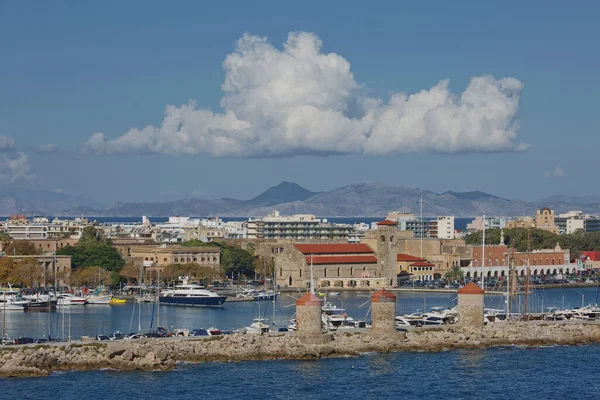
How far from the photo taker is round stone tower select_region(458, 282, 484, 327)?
51219 mm

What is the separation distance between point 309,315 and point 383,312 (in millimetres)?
3439

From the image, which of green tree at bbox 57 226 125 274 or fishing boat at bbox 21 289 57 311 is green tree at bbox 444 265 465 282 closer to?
green tree at bbox 57 226 125 274

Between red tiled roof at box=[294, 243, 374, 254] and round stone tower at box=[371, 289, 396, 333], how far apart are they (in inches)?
1635

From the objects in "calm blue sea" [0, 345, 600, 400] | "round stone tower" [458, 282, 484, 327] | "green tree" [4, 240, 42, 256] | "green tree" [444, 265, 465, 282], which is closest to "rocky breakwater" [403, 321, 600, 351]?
"round stone tower" [458, 282, 484, 327]

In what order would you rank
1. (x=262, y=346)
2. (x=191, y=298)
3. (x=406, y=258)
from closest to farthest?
(x=262, y=346), (x=191, y=298), (x=406, y=258)

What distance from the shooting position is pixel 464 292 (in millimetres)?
51312

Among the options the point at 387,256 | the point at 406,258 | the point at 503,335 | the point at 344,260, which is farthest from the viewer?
the point at 406,258

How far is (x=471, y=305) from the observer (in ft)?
169

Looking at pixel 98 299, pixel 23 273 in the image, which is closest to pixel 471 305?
pixel 98 299

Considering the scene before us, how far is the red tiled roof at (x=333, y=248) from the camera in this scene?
91.2 metres

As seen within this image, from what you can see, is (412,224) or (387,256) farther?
(412,224)

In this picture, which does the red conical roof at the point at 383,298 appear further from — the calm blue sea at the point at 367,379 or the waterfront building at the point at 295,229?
the waterfront building at the point at 295,229

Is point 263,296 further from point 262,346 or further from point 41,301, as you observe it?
point 262,346

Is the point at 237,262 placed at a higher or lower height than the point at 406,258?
lower
